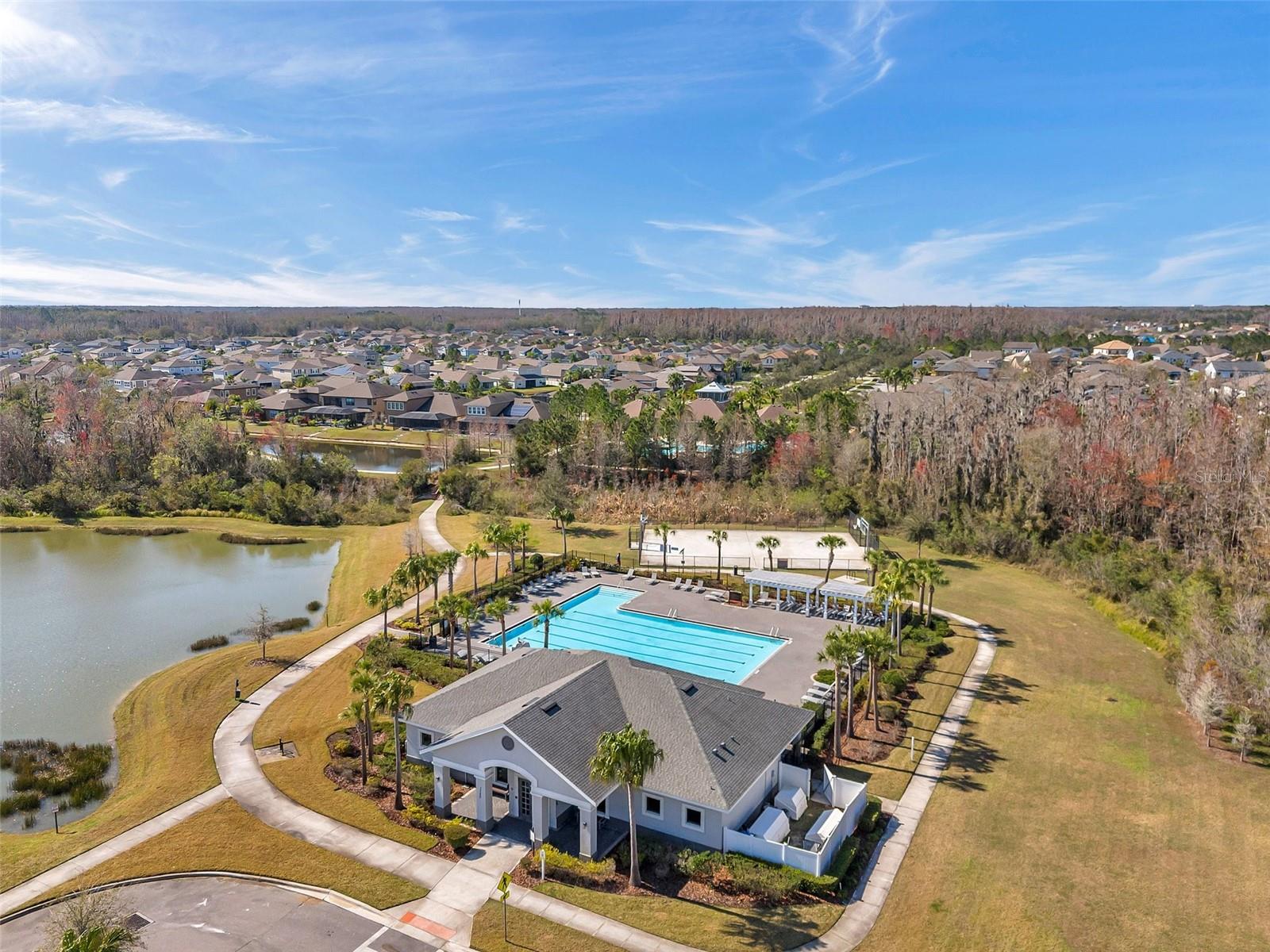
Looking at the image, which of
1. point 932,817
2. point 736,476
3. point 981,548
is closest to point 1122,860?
point 932,817

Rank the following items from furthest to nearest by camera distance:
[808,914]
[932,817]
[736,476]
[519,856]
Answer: [736,476] → [932,817] → [519,856] → [808,914]

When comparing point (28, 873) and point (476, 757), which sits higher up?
point (476, 757)

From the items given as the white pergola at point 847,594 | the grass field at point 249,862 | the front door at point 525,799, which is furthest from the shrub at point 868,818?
the white pergola at point 847,594

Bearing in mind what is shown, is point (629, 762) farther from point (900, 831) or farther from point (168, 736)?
point (168, 736)

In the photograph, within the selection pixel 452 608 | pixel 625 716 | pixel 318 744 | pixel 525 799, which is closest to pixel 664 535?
pixel 452 608

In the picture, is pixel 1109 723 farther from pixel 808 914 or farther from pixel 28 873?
pixel 28 873

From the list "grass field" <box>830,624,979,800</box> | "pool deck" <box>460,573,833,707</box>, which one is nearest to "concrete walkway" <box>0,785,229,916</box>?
"pool deck" <box>460,573,833,707</box>
